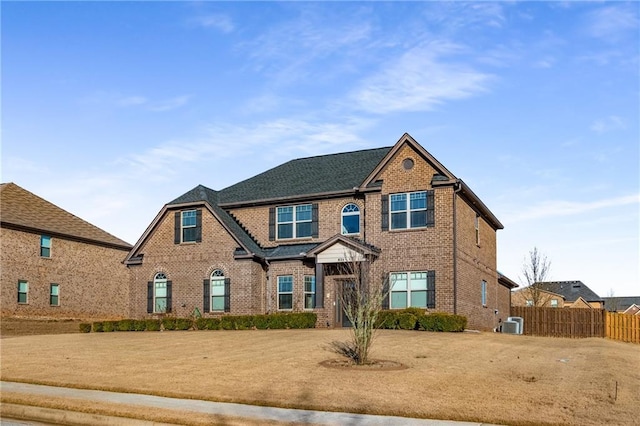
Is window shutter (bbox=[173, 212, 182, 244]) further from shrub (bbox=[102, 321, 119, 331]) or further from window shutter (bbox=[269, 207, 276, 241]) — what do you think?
shrub (bbox=[102, 321, 119, 331])

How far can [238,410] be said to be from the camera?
41.9ft

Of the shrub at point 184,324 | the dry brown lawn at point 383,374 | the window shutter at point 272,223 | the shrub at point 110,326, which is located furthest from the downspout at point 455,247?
the shrub at point 110,326

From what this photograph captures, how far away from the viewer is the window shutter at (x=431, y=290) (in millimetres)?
29875

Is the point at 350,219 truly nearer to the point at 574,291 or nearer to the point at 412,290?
the point at 412,290

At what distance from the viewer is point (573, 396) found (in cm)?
1348

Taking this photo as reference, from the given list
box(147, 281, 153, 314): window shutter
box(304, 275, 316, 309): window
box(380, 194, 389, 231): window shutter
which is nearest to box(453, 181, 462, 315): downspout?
box(380, 194, 389, 231): window shutter

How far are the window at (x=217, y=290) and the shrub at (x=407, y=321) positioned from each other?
10.3 m

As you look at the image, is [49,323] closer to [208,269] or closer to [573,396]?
[208,269]

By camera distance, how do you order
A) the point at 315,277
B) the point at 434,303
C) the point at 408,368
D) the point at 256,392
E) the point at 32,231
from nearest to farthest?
the point at 256,392 < the point at 408,368 < the point at 434,303 < the point at 315,277 < the point at 32,231

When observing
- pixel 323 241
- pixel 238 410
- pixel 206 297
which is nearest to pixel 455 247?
pixel 323 241

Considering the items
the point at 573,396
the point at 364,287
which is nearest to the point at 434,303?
the point at 364,287

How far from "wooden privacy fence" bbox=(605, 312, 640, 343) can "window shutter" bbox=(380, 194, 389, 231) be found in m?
14.3

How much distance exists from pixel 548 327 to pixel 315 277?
1511 cm

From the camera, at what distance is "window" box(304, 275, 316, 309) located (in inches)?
1304
